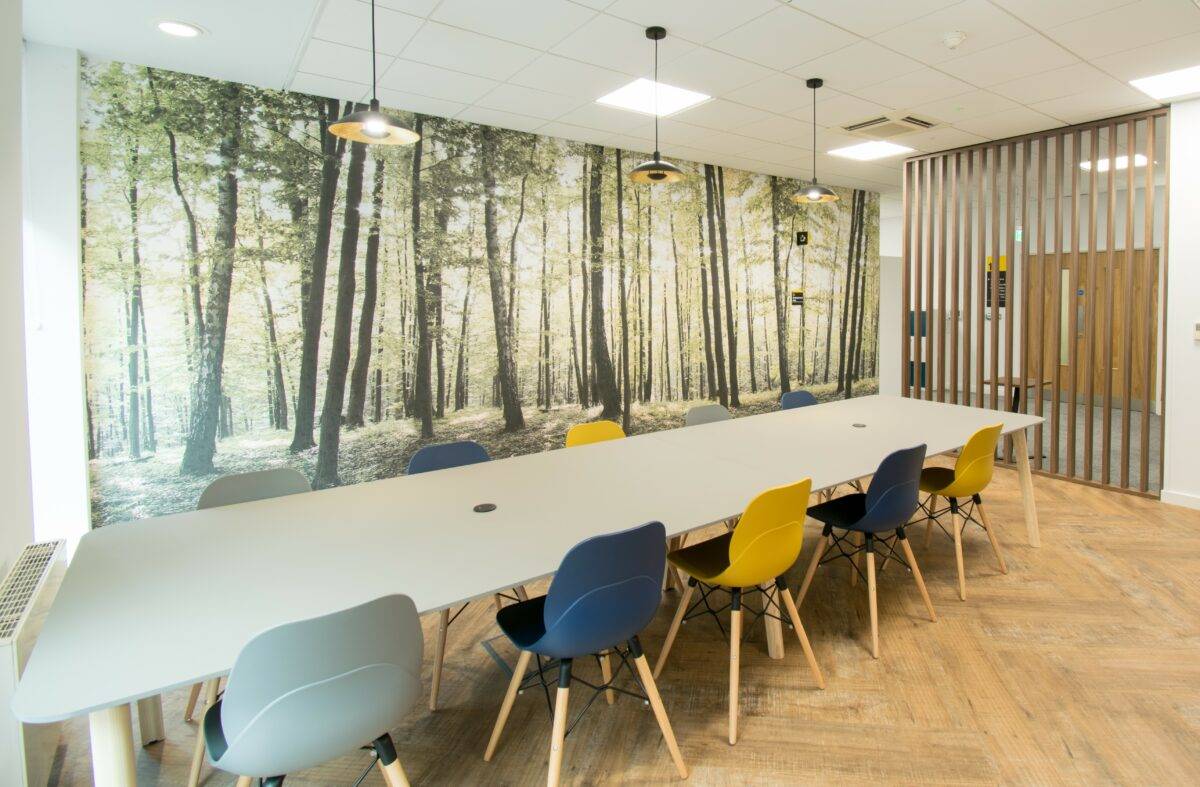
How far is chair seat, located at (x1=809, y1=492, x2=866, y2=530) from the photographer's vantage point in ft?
9.86

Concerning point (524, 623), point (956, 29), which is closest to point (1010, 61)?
point (956, 29)

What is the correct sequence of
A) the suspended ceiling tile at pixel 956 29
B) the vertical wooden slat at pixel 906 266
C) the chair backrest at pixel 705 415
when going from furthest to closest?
the vertical wooden slat at pixel 906 266, the chair backrest at pixel 705 415, the suspended ceiling tile at pixel 956 29

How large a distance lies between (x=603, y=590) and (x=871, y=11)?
3108mm

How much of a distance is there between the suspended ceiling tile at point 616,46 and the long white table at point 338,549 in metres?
2.18

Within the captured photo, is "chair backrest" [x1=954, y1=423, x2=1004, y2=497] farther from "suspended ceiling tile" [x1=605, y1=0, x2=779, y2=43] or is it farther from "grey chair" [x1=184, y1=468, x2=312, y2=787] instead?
"grey chair" [x1=184, y1=468, x2=312, y2=787]

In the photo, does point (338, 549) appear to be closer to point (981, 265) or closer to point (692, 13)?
point (692, 13)

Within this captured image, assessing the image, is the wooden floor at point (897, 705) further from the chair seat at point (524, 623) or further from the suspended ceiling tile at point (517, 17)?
the suspended ceiling tile at point (517, 17)

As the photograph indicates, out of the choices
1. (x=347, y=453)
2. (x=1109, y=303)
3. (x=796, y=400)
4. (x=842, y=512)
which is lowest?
(x=842, y=512)

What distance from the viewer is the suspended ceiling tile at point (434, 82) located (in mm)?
3916

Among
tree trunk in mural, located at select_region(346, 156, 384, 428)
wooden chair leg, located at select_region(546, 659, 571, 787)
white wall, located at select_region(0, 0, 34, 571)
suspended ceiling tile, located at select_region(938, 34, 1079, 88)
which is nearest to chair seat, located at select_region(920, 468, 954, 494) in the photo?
wooden chair leg, located at select_region(546, 659, 571, 787)

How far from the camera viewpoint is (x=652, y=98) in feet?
14.8

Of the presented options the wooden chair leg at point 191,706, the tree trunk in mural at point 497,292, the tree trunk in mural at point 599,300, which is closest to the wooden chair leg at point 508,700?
the wooden chair leg at point 191,706

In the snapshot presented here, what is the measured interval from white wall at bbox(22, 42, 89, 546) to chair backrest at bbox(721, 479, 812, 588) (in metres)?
3.73

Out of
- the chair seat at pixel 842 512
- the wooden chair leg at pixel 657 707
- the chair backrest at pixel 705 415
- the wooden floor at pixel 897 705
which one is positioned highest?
the chair backrest at pixel 705 415
